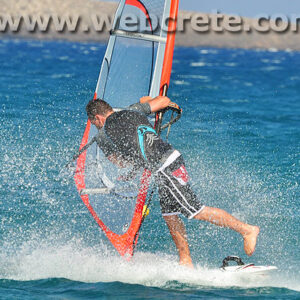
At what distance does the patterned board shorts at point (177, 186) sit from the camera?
5.69 meters

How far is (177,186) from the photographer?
5.69 metres

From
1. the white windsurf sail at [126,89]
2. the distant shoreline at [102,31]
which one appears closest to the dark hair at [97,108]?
the white windsurf sail at [126,89]

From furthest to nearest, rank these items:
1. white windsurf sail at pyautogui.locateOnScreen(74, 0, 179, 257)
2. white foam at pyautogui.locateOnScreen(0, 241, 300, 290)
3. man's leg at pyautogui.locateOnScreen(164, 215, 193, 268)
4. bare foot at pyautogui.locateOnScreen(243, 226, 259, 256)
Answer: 1. white windsurf sail at pyautogui.locateOnScreen(74, 0, 179, 257)
2. man's leg at pyautogui.locateOnScreen(164, 215, 193, 268)
3. white foam at pyautogui.locateOnScreen(0, 241, 300, 290)
4. bare foot at pyautogui.locateOnScreen(243, 226, 259, 256)

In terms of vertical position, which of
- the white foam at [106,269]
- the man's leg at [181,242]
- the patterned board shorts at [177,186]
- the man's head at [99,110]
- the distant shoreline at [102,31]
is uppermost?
the distant shoreline at [102,31]

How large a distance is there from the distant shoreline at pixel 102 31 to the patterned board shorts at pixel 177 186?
211 ft

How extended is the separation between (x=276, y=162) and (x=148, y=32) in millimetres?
4331

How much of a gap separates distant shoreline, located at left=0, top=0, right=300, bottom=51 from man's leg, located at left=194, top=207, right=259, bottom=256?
2533 inches

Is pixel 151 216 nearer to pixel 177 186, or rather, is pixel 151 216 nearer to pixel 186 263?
pixel 186 263

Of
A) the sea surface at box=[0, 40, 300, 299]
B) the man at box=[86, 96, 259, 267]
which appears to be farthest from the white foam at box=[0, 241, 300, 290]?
the man at box=[86, 96, 259, 267]

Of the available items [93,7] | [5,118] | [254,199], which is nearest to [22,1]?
[93,7]

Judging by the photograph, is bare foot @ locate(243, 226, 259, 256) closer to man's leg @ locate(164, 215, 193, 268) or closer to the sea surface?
the sea surface

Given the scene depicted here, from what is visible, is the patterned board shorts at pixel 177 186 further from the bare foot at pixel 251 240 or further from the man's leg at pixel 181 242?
the bare foot at pixel 251 240

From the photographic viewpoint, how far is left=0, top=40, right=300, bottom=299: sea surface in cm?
568

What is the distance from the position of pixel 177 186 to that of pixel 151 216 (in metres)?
2.10
